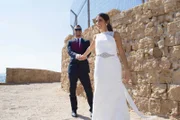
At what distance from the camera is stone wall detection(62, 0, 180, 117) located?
3781 mm

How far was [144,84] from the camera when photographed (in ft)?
14.0

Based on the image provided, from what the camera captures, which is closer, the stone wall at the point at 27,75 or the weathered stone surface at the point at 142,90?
the weathered stone surface at the point at 142,90

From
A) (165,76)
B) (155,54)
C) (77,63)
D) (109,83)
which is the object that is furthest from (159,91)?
(77,63)

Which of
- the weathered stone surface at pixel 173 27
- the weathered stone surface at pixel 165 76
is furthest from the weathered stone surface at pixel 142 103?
the weathered stone surface at pixel 173 27

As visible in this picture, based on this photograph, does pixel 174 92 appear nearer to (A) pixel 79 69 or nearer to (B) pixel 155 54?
(B) pixel 155 54

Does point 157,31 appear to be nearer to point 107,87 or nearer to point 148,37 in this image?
point 148,37

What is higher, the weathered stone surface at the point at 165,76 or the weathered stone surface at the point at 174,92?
the weathered stone surface at the point at 165,76

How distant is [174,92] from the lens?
371 cm

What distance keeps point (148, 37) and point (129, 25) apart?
641 millimetres

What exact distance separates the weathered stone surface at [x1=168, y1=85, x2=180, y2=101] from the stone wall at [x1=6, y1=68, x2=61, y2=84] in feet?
35.7

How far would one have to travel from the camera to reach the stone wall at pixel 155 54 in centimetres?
378

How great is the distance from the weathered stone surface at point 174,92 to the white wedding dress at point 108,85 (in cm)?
116

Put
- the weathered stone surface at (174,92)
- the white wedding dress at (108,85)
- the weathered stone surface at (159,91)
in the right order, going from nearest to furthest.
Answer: the white wedding dress at (108,85) < the weathered stone surface at (174,92) < the weathered stone surface at (159,91)

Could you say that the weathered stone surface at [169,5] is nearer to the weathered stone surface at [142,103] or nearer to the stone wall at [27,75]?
the weathered stone surface at [142,103]
